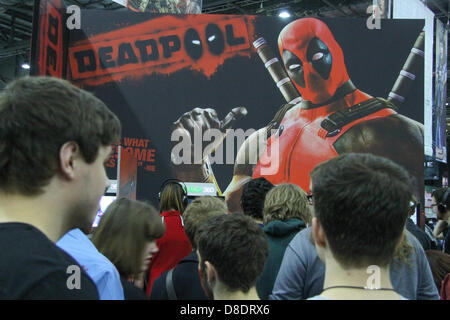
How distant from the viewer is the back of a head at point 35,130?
0.83 meters

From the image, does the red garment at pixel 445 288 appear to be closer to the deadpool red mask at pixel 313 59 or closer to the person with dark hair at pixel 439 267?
the person with dark hair at pixel 439 267

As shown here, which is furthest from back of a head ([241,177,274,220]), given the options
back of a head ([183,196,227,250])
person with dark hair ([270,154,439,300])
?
person with dark hair ([270,154,439,300])

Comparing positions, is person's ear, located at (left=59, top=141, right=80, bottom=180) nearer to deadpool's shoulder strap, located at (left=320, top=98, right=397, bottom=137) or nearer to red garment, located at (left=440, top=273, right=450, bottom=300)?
red garment, located at (left=440, top=273, right=450, bottom=300)

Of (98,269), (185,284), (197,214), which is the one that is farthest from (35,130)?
(197,214)

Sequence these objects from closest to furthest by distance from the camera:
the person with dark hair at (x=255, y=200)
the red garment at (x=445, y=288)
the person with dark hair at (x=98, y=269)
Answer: the person with dark hair at (x=98, y=269), the red garment at (x=445, y=288), the person with dark hair at (x=255, y=200)

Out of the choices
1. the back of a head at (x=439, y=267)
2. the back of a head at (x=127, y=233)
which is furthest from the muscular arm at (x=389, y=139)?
the back of a head at (x=127, y=233)

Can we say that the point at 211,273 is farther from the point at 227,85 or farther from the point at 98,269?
the point at 227,85

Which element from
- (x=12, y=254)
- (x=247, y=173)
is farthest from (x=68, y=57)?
(x=12, y=254)

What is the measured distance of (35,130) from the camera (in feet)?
2.73

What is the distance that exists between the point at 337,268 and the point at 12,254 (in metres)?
0.69

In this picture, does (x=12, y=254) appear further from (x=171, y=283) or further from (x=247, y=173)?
(x=247, y=173)

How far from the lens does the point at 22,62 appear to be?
13.8m

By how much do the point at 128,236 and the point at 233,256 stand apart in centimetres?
55

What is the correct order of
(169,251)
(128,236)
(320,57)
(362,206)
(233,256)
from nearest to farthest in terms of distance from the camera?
(362,206) → (233,256) → (128,236) → (169,251) → (320,57)
